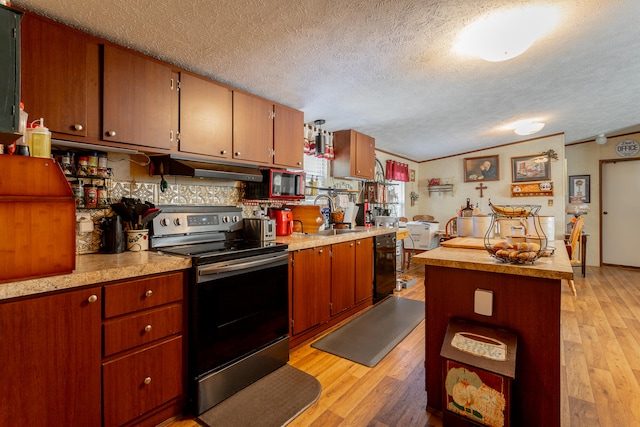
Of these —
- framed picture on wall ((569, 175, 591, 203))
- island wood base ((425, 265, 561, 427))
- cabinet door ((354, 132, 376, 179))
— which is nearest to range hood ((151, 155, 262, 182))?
island wood base ((425, 265, 561, 427))

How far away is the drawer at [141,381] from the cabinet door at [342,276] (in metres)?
1.50

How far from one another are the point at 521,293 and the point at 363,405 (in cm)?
109

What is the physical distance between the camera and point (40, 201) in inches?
50.4

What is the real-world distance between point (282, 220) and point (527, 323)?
2011mm

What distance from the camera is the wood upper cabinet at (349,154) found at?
12.7ft

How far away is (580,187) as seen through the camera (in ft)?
20.3

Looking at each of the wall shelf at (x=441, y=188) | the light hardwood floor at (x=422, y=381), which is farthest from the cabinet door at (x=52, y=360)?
the wall shelf at (x=441, y=188)

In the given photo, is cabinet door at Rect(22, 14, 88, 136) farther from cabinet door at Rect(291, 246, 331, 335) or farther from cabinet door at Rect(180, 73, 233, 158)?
cabinet door at Rect(291, 246, 331, 335)

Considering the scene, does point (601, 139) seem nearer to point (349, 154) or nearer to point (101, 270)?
Answer: point (349, 154)

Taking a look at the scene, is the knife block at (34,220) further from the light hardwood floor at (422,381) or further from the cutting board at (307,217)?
the cutting board at (307,217)

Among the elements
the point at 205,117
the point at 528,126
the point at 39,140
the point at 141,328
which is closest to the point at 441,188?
the point at 528,126

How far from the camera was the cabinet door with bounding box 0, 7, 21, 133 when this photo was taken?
3.50ft

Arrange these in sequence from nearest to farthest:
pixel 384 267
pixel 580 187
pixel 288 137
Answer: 1. pixel 288 137
2. pixel 384 267
3. pixel 580 187

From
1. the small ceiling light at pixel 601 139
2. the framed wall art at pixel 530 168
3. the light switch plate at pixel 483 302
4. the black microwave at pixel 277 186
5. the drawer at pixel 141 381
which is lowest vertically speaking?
the drawer at pixel 141 381
